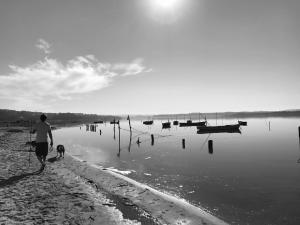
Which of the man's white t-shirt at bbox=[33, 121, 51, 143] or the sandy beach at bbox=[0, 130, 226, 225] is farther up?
the man's white t-shirt at bbox=[33, 121, 51, 143]

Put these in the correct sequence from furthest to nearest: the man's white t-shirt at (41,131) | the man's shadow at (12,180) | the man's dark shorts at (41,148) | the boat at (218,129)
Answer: the boat at (218,129), the man's dark shorts at (41,148), the man's white t-shirt at (41,131), the man's shadow at (12,180)

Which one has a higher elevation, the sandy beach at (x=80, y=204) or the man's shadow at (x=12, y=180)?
the man's shadow at (x=12, y=180)

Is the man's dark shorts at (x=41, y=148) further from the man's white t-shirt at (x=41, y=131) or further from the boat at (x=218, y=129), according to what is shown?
the boat at (x=218, y=129)

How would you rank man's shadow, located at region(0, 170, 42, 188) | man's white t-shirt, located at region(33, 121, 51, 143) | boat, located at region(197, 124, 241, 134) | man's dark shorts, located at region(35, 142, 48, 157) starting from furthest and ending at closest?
boat, located at region(197, 124, 241, 134) → man's dark shorts, located at region(35, 142, 48, 157) → man's white t-shirt, located at region(33, 121, 51, 143) → man's shadow, located at region(0, 170, 42, 188)

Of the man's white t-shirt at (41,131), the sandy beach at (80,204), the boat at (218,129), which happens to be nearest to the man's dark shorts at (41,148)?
the man's white t-shirt at (41,131)

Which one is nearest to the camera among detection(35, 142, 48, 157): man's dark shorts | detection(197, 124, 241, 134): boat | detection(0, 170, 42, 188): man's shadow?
detection(0, 170, 42, 188): man's shadow

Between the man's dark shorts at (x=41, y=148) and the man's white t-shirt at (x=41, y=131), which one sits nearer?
the man's white t-shirt at (x=41, y=131)

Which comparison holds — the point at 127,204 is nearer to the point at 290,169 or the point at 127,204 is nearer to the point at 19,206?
the point at 19,206

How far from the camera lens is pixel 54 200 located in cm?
848

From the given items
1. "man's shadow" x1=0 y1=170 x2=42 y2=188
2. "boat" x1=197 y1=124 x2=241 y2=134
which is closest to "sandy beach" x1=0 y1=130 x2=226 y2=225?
"man's shadow" x1=0 y1=170 x2=42 y2=188

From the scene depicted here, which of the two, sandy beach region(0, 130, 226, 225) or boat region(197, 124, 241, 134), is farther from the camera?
boat region(197, 124, 241, 134)

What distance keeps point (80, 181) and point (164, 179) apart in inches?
218

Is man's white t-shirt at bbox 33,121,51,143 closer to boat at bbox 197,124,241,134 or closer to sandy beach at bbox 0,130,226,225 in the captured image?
sandy beach at bbox 0,130,226,225

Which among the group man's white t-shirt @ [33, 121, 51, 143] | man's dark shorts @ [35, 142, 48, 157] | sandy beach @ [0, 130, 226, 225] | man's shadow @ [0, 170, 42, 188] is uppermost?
man's white t-shirt @ [33, 121, 51, 143]
